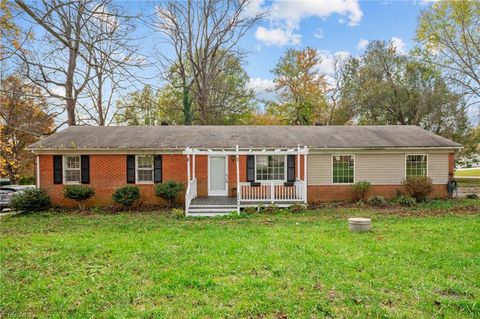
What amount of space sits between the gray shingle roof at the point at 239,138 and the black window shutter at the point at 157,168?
59cm

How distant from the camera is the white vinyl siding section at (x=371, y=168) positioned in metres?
15.0

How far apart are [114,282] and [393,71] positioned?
29.0m

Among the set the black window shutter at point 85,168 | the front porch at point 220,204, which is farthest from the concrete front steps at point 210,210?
the black window shutter at point 85,168

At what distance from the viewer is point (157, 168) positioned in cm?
1453

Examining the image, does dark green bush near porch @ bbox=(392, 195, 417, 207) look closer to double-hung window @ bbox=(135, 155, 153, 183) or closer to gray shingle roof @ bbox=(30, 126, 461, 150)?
gray shingle roof @ bbox=(30, 126, 461, 150)

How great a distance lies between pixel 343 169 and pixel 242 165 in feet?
16.2

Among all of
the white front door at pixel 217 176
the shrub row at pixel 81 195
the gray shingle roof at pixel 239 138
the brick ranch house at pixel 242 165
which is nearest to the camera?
the shrub row at pixel 81 195

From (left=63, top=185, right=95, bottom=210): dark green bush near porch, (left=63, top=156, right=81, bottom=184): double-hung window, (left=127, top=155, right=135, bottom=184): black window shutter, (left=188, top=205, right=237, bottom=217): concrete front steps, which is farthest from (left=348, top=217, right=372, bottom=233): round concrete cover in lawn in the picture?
(left=63, top=156, right=81, bottom=184): double-hung window

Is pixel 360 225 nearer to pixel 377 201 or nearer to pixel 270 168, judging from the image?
pixel 377 201

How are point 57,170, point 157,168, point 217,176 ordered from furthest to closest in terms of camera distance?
point 217,176 → point 157,168 → point 57,170

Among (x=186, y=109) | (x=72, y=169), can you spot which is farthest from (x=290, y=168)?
(x=186, y=109)

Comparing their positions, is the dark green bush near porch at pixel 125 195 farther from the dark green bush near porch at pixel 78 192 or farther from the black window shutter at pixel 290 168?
the black window shutter at pixel 290 168

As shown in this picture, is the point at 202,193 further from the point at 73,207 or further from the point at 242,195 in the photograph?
the point at 73,207

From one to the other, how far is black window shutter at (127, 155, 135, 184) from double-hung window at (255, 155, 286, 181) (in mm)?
5774
